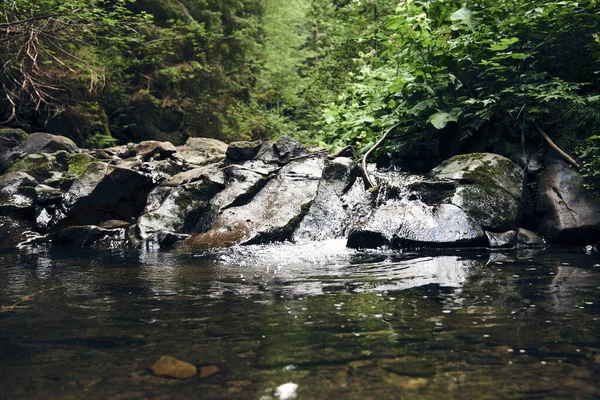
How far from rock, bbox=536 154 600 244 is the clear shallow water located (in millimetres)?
1209

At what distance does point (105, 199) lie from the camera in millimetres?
9492

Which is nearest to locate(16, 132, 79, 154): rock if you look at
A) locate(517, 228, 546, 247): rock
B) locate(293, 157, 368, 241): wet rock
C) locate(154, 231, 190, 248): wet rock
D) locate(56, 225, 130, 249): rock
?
locate(56, 225, 130, 249): rock

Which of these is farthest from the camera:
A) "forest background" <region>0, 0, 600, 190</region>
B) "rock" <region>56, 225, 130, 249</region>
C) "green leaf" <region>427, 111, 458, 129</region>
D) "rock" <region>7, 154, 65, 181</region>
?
"rock" <region>7, 154, 65, 181</region>

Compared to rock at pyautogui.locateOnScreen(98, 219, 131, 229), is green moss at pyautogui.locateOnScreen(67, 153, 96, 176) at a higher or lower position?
higher

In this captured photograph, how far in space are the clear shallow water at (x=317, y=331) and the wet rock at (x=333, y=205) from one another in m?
2.60

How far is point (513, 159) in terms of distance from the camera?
7770 mm

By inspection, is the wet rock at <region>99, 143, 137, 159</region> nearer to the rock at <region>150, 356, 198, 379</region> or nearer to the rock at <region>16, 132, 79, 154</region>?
the rock at <region>16, 132, 79, 154</region>

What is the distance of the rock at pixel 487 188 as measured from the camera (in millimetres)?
6523

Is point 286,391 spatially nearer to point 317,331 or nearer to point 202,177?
point 317,331

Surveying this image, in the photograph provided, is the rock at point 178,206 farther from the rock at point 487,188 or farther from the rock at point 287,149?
the rock at point 487,188

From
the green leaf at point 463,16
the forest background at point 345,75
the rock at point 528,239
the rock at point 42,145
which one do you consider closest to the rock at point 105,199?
the forest background at point 345,75

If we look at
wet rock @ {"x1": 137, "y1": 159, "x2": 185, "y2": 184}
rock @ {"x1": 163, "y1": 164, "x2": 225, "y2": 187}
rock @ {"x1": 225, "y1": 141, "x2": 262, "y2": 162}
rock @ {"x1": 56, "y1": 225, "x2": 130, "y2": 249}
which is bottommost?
rock @ {"x1": 56, "y1": 225, "x2": 130, "y2": 249}

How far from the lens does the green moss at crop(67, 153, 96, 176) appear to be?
1256 centimetres

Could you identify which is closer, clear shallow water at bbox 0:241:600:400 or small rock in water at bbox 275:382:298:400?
small rock in water at bbox 275:382:298:400
